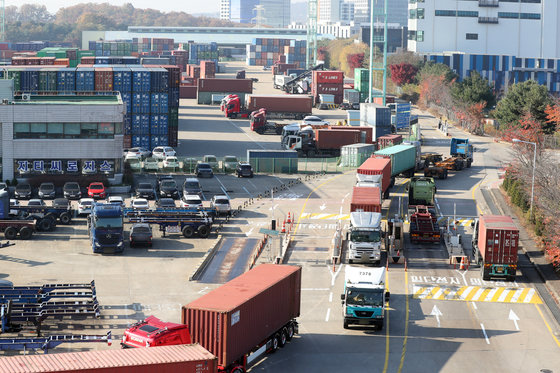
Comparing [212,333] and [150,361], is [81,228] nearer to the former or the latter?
[212,333]

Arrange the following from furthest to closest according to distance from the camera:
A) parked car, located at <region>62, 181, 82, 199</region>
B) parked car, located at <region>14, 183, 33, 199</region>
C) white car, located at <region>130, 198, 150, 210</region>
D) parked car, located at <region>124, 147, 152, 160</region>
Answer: parked car, located at <region>124, 147, 152, 160</region>
parked car, located at <region>62, 181, 82, 199</region>
parked car, located at <region>14, 183, 33, 199</region>
white car, located at <region>130, 198, 150, 210</region>

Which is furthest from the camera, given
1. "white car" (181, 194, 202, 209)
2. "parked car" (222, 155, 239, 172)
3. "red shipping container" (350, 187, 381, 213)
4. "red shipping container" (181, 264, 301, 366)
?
"parked car" (222, 155, 239, 172)

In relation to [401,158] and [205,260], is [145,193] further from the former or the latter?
[401,158]

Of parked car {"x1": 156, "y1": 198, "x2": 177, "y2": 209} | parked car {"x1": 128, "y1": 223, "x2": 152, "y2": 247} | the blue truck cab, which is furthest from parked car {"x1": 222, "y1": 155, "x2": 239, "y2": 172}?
the blue truck cab

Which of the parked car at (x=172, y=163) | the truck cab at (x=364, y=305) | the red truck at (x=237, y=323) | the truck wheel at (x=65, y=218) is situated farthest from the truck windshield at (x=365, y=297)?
the parked car at (x=172, y=163)

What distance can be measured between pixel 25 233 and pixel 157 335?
3038cm

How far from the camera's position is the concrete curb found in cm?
5554

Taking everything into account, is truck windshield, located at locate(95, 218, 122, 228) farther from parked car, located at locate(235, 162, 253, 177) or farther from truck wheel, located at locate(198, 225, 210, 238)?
parked car, located at locate(235, 162, 253, 177)

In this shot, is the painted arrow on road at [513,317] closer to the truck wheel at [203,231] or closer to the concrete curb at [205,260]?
the concrete curb at [205,260]

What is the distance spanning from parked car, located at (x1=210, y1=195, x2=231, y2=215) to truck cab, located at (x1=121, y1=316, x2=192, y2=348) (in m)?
34.3

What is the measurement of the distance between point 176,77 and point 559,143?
150 feet

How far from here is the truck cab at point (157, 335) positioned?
1489 inches

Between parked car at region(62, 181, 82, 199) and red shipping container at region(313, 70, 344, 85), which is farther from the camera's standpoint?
red shipping container at region(313, 70, 344, 85)

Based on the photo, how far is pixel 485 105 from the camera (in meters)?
142
